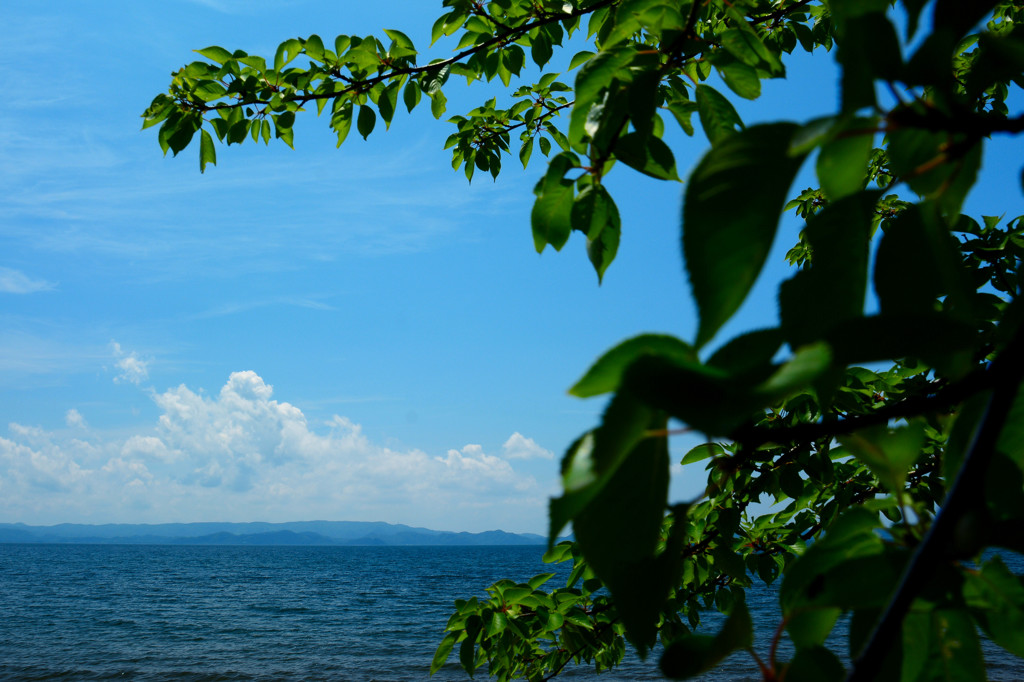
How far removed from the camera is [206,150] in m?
2.19

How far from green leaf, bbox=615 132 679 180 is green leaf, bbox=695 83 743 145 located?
8 cm

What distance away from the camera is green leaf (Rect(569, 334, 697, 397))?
0.37 m

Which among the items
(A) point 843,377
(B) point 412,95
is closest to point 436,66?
(B) point 412,95

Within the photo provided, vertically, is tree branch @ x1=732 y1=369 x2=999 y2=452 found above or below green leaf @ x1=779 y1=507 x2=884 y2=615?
above

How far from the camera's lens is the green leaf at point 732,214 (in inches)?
15.3

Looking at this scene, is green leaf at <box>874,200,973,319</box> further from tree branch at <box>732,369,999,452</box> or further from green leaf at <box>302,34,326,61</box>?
green leaf at <box>302,34,326,61</box>

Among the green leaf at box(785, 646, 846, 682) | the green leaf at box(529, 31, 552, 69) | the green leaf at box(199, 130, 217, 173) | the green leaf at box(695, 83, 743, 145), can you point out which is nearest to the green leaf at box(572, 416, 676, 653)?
the green leaf at box(785, 646, 846, 682)

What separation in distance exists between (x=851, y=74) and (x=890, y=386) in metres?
2.71

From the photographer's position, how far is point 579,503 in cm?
38

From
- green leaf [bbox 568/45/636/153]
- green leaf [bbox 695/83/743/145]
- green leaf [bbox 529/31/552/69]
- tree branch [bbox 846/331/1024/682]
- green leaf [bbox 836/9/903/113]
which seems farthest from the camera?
green leaf [bbox 529/31/552/69]

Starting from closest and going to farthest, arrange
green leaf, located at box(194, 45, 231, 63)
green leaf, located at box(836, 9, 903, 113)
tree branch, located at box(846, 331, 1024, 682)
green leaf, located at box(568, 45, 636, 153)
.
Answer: tree branch, located at box(846, 331, 1024, 682), green leaf, located at box(836, 9, 903, 113), green leaf, located at box(568, 45, 636, 153), green leaf, located at box(194, 45, 231, 63)

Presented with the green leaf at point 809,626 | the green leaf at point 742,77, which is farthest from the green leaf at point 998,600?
the green leaf at point 742,77

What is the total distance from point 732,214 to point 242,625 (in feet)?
145

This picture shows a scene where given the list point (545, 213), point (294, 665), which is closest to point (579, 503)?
point (545, 213)
